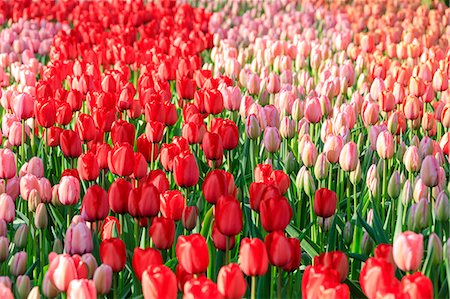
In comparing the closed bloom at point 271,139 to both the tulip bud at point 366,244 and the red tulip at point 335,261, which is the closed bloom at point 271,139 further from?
the red tulip at point 335,261

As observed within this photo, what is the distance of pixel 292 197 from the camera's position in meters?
3.50

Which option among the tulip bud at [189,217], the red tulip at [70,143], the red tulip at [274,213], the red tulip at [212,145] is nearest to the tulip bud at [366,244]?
the red tulip at [274,213]

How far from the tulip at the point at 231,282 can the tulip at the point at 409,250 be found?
480 millimetres

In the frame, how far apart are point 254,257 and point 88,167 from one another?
1.21 metres

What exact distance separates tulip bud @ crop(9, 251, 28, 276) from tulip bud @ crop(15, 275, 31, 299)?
0.14 meters

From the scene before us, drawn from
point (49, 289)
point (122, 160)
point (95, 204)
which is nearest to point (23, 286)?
point (49, 289)

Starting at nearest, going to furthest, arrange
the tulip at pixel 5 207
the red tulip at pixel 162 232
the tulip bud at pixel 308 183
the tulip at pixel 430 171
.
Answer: the red tulip at pixel 162 232 < the tulip at pixel 5 207 < the tulip at pixel 430 171 < the tulip bud at pixel 308 183

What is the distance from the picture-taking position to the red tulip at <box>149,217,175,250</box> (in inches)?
96.4

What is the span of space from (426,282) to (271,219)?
2.05 ft

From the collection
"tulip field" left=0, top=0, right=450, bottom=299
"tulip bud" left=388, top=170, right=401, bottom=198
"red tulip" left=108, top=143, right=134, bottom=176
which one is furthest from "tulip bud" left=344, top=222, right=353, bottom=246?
"red tulip" left=108, top=143, right=134, bottom=176

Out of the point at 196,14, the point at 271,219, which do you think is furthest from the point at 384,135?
the point at 196,14

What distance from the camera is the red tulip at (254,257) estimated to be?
212 cm

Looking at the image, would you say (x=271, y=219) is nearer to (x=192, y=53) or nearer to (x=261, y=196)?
(x=261, y=196)

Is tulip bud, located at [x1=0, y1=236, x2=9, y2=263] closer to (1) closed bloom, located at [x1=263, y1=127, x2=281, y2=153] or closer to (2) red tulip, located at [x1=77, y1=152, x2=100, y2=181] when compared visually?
(2) red tulip, located at [x1=77, y1=152, x2=100, y2=181]
